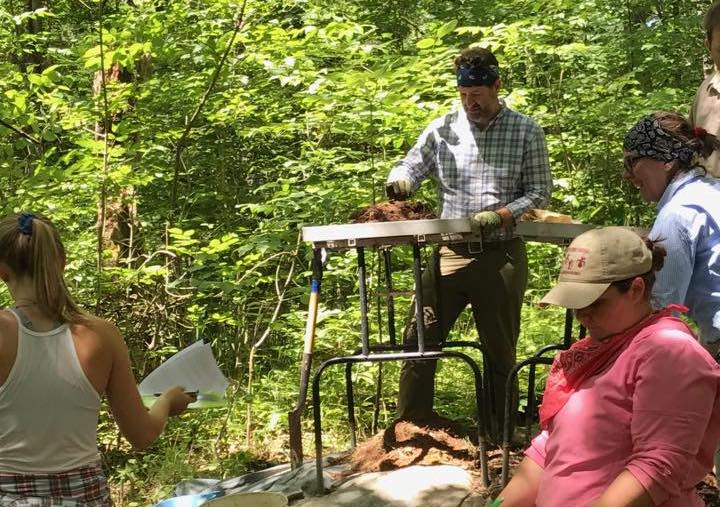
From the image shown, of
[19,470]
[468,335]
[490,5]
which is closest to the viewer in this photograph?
[19,470]

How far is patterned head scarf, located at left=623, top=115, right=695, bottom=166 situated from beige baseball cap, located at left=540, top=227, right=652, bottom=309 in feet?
2.77

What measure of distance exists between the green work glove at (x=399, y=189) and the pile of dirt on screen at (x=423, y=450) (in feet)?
3.89

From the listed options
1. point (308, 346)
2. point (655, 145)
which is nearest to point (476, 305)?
point (308, 346)

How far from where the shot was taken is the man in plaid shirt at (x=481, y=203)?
4.15 m

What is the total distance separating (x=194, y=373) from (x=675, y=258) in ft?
4.77

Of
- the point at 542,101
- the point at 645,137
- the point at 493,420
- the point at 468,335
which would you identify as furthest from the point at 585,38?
the point at 645,137

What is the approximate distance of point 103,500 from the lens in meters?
2.17

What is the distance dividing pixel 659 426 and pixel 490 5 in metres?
7.40

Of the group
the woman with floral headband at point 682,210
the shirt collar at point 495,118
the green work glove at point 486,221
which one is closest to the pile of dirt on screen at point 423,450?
the green work glove at point 486,221

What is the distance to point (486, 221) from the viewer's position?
12.0 feet

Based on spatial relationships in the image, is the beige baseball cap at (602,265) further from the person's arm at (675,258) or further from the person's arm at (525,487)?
the person's arm at (675,258)

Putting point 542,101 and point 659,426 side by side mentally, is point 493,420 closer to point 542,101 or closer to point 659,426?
point 659,426

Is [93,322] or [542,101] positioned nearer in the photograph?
[93,322]

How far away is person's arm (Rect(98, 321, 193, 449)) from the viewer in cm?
212
